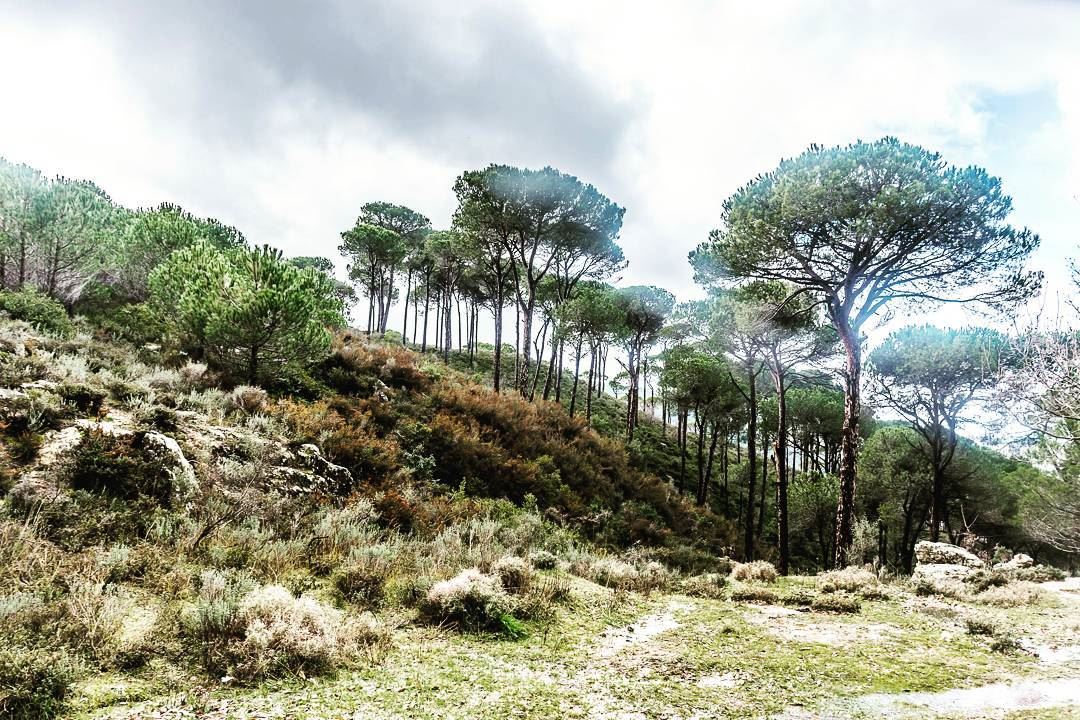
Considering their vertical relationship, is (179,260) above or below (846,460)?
above

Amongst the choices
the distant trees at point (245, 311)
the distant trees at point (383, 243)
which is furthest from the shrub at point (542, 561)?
the distant trees at point (383, 243)

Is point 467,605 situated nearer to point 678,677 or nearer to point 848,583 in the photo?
point 678,677

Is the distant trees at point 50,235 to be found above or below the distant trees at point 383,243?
below

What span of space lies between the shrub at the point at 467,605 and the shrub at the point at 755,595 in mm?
4324

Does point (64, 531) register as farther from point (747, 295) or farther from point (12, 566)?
point (747, 295)

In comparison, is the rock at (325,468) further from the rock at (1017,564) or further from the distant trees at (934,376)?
the distant trees at (934,376)

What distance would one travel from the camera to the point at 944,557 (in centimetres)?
1279

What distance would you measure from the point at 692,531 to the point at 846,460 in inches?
360

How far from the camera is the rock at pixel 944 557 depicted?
1241 centimetres

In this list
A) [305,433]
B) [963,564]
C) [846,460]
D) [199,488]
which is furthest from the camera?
[846,460]

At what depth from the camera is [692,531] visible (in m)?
20.6

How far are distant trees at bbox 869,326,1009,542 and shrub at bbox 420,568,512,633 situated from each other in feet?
68.5

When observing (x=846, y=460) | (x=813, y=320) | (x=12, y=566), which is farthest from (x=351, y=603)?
(x=813, y=320)

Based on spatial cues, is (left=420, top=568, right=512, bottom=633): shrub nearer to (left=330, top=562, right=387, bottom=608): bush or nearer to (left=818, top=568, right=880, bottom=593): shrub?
(left=330, top=562, right=387, bottom=608): bush
